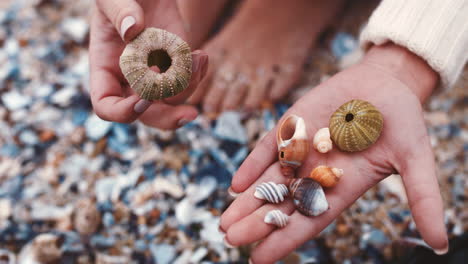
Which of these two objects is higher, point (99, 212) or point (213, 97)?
point (213, 97)

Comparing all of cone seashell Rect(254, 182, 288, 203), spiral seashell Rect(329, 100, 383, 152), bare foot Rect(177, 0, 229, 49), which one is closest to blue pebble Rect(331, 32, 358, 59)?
bare foot Rect(177, 0, 229, 49)

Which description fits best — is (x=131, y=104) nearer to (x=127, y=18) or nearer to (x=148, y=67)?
(x=148, y=67)

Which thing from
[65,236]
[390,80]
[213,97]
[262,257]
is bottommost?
[65,236]

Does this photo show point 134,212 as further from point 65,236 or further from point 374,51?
point 374,51

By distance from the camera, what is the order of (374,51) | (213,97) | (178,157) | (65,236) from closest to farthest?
(374,51) < (65,236) < (178,157) < (213,97)

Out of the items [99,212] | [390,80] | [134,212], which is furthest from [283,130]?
[99,212]

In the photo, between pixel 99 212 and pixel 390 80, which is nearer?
pixel 390 80

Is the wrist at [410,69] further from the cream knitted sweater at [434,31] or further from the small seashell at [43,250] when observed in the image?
the small seashell at [43,250]
